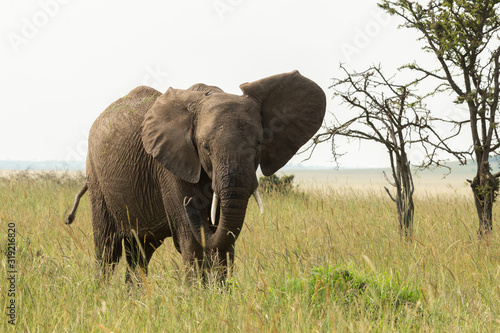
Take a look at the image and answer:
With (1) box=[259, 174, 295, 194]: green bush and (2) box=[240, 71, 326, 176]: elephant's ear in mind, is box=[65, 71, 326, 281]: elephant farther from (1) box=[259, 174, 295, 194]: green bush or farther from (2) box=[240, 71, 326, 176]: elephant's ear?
(1) box=[259, 174, 295, 194]: green bush

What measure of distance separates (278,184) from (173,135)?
327 inches

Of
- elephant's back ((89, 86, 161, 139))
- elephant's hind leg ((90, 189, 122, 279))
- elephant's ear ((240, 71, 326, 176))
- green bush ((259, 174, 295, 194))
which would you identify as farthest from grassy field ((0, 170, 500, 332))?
green bush ((259, 174, 295, 194))

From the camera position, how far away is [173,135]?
4.79 meters

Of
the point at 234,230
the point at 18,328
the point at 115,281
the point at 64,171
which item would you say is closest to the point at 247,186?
the point at 234,230

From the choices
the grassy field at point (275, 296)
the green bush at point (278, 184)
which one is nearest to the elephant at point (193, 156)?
the grassy field at point (275, 296)

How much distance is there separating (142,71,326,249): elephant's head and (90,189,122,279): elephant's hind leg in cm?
125

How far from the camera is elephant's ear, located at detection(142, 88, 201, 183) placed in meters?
4.68

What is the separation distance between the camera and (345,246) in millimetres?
6223

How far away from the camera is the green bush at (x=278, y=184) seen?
12541mm

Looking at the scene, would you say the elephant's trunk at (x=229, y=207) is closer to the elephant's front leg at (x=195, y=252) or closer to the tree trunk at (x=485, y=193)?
the elephant's front leg at (x=195, y=252)

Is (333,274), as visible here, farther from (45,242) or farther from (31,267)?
(45,242)

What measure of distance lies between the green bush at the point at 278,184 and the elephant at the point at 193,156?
Answer: 6.80m

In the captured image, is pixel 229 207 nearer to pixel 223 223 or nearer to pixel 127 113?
pixel 223 223

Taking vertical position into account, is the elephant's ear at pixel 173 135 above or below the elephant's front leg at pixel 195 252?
above
